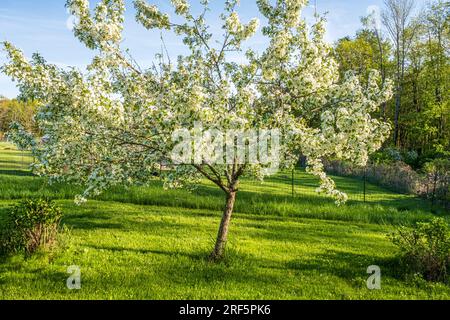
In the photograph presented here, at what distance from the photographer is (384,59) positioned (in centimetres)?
6291

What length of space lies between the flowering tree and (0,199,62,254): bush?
67.2 inches

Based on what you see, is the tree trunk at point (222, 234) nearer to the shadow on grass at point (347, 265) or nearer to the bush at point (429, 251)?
the shadow on grass at point (347, 265)

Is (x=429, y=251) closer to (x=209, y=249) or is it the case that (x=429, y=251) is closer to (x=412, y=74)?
(x=209, y=249)

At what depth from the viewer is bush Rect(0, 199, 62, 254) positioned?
11.5 metres

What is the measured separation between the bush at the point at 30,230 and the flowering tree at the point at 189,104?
1.71 meters

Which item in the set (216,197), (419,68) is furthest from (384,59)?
(216,197)

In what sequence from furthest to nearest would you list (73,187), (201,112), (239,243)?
(73,187) → (239,243) → (201,112)

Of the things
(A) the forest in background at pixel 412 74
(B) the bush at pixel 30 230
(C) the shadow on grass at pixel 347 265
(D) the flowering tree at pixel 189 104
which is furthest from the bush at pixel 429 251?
(A) the forest in background at pixel 412 74

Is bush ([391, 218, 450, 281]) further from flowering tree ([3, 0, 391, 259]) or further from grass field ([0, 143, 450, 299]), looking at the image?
flowering tree ([3, 0, 391, 259])

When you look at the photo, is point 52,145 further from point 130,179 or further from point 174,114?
point 174,114

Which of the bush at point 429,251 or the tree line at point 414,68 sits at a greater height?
the tree line at point 414,68

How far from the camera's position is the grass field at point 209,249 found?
32.7 ft

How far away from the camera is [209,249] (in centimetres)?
1305
